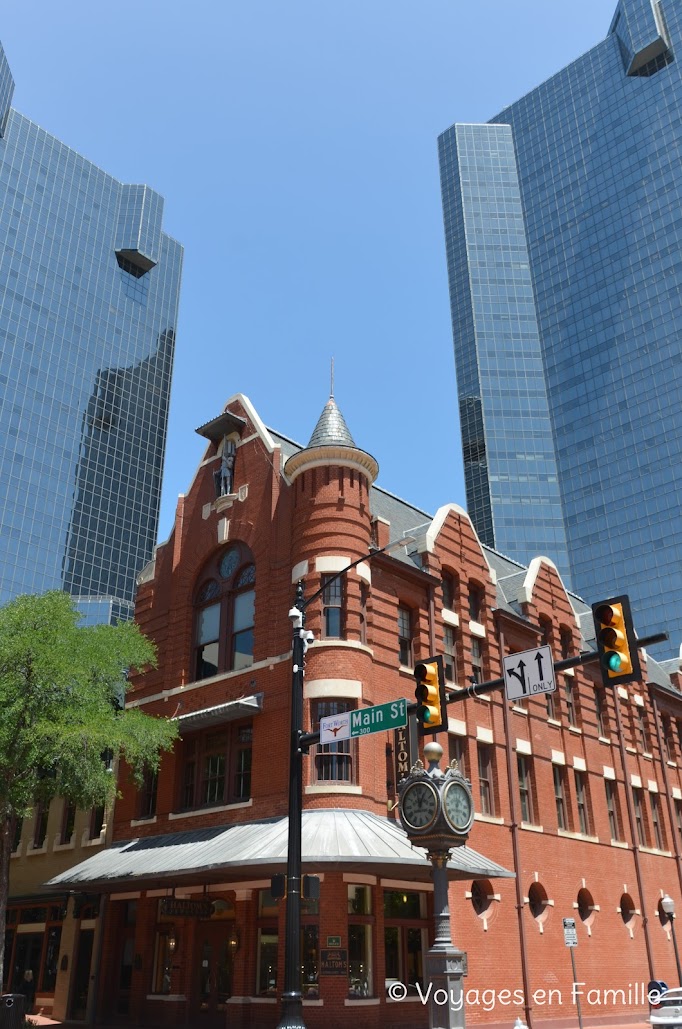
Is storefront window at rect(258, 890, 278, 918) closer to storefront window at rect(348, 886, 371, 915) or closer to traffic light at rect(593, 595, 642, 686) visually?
storefront window at rect(348, 886, 371, 915)

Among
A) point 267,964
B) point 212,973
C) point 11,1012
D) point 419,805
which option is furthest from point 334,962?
point 419,805

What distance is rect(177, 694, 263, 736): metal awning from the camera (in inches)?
1047

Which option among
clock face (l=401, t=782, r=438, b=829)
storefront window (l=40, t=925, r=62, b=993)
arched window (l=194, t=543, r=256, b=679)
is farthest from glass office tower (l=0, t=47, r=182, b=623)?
clock face (l=401, t=782, r=438, b=829)

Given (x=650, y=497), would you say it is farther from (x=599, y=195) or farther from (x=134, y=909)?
(x=134, y=909)

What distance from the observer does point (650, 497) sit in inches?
5128

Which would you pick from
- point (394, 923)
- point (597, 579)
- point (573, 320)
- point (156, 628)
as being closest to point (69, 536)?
point (597, 579)

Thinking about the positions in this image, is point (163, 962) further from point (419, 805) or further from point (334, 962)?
point (419, 805)

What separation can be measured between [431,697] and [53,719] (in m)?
14.3

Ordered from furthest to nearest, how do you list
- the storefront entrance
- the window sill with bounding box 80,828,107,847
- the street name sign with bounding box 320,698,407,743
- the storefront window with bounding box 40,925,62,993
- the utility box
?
1. the storefront window with bounding box 40,925,62,993
2. the window sill with bounding box 80,828,107,847
3. the storefront entrance
4. the utility box
5. the street name sign with bounding box 320,698,407,743

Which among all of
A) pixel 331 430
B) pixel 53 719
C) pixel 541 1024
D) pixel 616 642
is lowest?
pixel 541 1024

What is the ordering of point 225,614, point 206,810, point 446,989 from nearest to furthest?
point 446,989
point 206,810
point 225,614

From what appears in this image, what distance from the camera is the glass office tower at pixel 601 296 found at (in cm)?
13125

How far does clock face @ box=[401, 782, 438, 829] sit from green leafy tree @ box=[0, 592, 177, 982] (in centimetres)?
1266

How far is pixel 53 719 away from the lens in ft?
83.4
